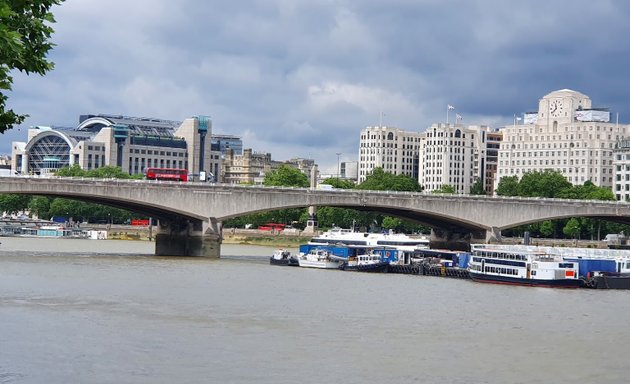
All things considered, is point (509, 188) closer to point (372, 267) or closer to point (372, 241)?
point (372, 241)

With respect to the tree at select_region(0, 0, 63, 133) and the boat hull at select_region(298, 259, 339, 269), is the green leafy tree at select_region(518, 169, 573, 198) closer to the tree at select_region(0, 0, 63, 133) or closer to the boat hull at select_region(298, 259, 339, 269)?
the boat hull at select_region(298, 259, 339, 269)

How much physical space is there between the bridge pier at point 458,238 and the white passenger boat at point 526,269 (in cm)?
2564

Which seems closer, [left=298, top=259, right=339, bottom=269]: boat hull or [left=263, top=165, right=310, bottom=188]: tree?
[left=298, top=259, right=339, bottom=269]: boat hull

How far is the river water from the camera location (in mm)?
33906

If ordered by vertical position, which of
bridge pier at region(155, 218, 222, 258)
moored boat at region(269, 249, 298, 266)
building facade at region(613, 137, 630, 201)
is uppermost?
building facade at region(613, 137, 630, 201)

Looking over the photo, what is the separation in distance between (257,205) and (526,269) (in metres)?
28.6

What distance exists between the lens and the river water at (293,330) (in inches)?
1335

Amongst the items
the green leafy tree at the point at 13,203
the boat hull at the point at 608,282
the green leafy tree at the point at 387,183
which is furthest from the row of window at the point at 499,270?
the green leafy tree at the point at 13,203

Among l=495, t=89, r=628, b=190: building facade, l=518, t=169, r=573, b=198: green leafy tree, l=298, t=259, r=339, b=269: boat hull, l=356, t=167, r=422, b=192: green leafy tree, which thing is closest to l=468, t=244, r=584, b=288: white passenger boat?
l=298, t=259, r=339, b=269: boat hull

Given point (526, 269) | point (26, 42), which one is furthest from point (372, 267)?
point (26, 42)

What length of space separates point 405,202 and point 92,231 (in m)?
64.9

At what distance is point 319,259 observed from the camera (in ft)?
279

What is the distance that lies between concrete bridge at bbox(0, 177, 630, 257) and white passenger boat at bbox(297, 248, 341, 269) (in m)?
8.12

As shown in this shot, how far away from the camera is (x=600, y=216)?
106125 mm
